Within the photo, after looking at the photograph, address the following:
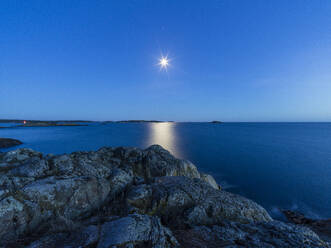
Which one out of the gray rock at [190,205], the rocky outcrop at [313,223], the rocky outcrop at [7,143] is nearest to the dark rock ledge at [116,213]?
the gray rock at [190,205]

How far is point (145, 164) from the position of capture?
1250cm

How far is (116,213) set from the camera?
6629 mm

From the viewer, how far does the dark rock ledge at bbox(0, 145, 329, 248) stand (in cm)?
466

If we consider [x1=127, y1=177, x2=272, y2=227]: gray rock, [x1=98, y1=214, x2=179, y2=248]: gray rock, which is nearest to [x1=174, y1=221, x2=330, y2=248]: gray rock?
[x1=98, y1=214, x2=179, y2=248]: gray rock

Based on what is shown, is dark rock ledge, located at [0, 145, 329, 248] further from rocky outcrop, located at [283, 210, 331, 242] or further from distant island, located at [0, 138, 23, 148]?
distant island, located at [0, 138, 23, 148]

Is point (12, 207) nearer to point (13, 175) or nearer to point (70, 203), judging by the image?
point (70, 203)

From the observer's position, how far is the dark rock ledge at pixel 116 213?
4660mm

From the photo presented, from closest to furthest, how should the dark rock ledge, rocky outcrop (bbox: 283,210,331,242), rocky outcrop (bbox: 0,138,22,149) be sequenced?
the dark rock ledge
rocky outcrop (bbox: 283,210,331,242)
rocky outcrop (bbox: 0,138,22,149)

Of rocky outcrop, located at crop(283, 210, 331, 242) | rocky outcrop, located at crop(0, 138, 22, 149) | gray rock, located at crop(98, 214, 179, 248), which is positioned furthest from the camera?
rocky outcrop, located at crop(0, 138, 22, 149)

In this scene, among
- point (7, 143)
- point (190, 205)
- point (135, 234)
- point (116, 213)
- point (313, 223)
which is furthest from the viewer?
point (7, 143)

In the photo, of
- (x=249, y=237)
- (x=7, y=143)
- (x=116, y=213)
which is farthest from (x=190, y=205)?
(x=7, y=143)

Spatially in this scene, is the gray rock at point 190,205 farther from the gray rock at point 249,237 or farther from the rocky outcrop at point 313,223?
the rocky outcrop at point 313,223

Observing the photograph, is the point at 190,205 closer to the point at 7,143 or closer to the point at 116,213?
the point at 116,213

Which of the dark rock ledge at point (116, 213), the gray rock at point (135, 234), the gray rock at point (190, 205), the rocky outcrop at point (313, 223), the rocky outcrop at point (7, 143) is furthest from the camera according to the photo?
the rocky outcrop at point (7, 143)
